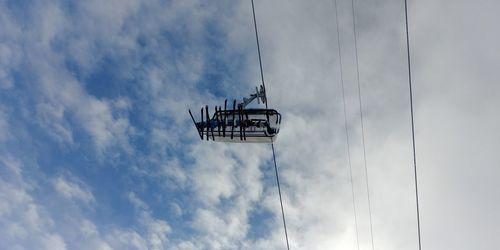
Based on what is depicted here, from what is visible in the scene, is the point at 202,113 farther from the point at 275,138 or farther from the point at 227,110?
the point at 275,138

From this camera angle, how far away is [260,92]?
26.3m

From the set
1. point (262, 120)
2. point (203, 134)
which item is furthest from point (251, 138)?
point (203, 134)

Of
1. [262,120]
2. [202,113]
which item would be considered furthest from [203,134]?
[262,120]

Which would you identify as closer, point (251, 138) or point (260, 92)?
point (251, 138)

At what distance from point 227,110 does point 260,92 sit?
3.50m

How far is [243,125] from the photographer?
2380cm

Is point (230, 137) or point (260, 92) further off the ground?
point (260, 92)

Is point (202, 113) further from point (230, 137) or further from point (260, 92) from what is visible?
point (260, 92)

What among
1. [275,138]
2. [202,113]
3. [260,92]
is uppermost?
[260,92]

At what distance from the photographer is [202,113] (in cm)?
2350

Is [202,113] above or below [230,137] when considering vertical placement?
above

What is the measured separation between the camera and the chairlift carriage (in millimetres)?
23750

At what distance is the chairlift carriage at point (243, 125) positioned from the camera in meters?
23.8

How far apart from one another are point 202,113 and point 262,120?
3.97m
